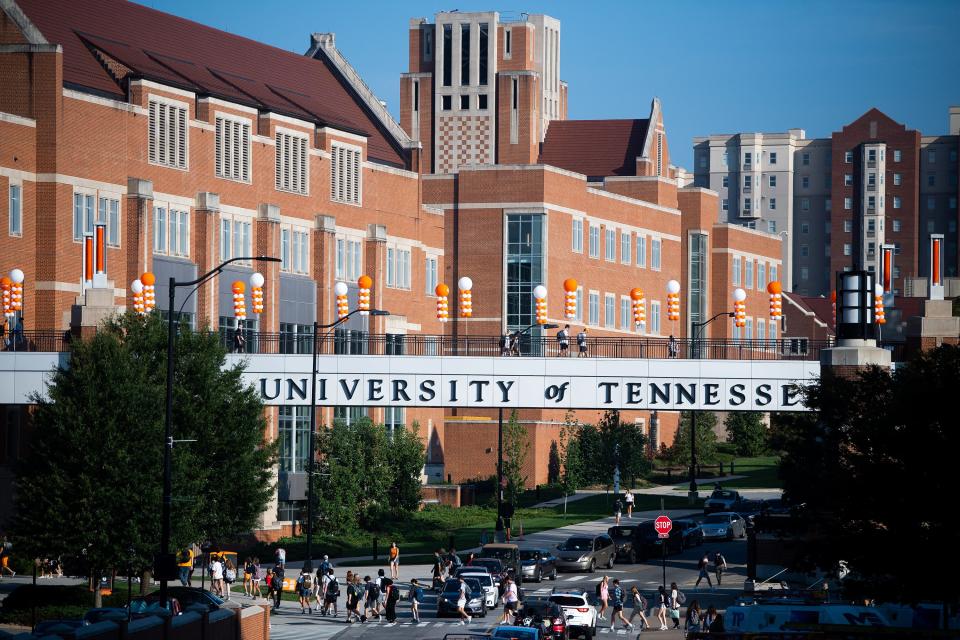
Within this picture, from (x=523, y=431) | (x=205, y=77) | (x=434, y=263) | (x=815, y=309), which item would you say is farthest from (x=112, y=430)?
(x=815, y=309)

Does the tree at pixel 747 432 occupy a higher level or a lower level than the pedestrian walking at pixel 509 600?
higher

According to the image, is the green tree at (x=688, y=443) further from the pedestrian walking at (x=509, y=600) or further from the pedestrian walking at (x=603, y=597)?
the pedestrian walking at (x=509, y=600)

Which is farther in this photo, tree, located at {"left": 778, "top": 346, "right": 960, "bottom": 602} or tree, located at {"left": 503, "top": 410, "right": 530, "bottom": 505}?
tree, located at {"left": 503, "top": 410, "right": 530, "bottom": 505}

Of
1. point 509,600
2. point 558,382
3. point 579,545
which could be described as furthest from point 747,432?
point 509,600

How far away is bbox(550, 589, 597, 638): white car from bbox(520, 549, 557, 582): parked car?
38.7ft

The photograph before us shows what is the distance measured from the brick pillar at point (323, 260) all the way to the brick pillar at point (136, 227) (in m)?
15.2

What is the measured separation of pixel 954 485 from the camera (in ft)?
139

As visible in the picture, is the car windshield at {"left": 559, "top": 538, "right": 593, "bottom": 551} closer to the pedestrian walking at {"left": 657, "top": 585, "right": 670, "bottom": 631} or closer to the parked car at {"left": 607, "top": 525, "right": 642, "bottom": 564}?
the parked car at {"left": 607, "top": 525, "right": 642, "bottom": 564}

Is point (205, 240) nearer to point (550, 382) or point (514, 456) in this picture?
point (514, 456)

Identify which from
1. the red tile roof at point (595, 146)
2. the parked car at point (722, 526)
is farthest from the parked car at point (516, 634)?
the red tile roof at point (595, 146)

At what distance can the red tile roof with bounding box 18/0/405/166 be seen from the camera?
79562 millimetres

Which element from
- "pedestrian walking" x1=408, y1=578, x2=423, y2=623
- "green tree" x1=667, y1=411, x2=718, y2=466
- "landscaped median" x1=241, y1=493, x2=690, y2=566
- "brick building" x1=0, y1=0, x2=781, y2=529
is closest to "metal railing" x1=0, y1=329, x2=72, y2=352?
Result: "brick building" x1=0, y1=0, x2=781, y2=529

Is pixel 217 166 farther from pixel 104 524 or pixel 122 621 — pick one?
pixel 122 621

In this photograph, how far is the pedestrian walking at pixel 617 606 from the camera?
5531 cm
